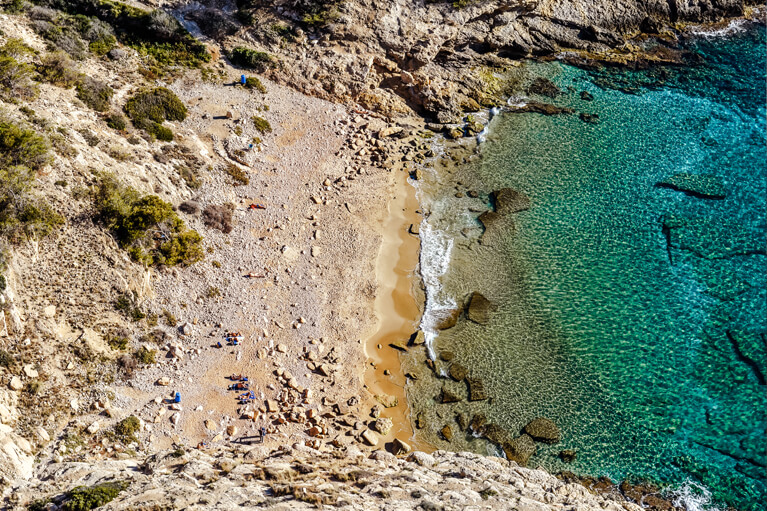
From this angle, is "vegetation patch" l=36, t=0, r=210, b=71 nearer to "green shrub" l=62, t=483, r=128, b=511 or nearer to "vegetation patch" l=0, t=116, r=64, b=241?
"vegetation patch" l=0, t=116, r=64, b=241

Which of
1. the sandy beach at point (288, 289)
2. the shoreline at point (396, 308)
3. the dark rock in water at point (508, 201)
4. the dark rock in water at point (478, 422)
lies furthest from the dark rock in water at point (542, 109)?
the dark rock in water at point (478, 422)

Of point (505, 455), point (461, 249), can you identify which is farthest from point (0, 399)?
point (461, 249)

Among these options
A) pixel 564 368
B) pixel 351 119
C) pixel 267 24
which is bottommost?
pixel 564 368

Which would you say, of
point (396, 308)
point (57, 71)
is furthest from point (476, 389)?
point (57, 71)

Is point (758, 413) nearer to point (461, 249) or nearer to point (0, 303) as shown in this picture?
point (461, 249)

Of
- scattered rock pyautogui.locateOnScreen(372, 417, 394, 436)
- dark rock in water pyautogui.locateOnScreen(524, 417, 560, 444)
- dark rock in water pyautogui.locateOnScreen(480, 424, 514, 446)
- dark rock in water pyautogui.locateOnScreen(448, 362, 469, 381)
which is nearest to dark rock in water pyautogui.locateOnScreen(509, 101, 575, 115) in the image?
dark rock in water pyautogui.locateOnScreen(448, 362, 469, 381)

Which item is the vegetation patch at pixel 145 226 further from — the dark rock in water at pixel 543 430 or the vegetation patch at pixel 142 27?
the dark rock in water at pixel 543 430

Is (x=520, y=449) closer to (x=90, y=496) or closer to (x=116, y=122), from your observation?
(x=90, y=496)

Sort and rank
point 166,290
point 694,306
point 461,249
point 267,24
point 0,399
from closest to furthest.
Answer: point 0,399 < point 166,290 < point 694,306 < point 461,249 < point 267,24
